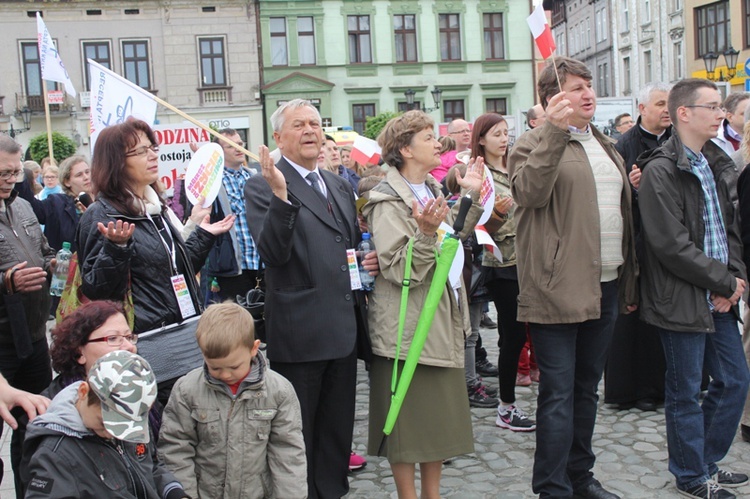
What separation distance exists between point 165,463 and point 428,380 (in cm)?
135

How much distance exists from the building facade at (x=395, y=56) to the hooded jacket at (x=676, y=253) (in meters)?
35.6

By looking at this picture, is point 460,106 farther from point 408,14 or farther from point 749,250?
point 749,250

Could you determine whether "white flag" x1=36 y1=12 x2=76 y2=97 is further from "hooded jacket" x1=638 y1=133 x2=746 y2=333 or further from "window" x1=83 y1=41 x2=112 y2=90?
"window" x1=83 y1=41 x2=112 y2=90

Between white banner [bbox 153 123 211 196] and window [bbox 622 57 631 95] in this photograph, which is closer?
white banner [bbox 153 123 211 196]

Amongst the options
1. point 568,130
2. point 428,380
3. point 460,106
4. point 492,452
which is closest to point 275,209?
point 428,380

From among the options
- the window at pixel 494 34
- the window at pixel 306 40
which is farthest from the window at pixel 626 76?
the window at pixel 306 40

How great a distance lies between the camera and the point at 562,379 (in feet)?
13.4

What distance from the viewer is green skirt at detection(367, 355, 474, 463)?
13.1 feet

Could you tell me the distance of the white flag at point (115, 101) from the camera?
5.68 meters

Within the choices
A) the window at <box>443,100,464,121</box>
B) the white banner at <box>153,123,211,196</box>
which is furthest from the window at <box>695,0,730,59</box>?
the white banner at <box>153,123,211,196</box>

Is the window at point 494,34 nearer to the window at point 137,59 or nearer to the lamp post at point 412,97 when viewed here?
the lamp post at point 412,97

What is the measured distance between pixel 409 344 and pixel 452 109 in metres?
38.3

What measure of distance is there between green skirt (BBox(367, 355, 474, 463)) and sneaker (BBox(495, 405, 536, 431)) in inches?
61.4

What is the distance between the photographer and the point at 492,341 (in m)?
8.38
